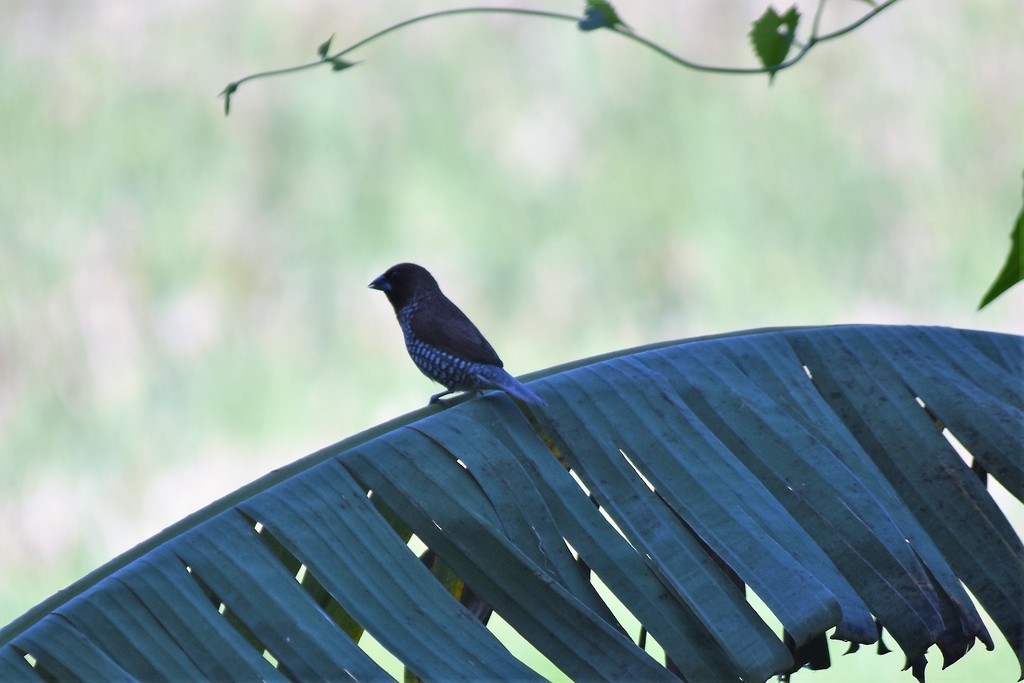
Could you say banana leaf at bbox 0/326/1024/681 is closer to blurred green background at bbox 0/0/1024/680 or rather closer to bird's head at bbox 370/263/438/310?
bird's head at bbox 370/263/438/310

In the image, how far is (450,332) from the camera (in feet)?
13.2

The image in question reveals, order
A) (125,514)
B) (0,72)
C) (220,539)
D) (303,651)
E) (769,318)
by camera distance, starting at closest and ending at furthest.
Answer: (303,651) < (220,539) < (125,514) < (769,318) < (0,72)

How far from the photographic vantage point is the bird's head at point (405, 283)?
14.9ft

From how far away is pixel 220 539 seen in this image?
2432 mm

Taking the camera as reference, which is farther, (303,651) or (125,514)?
(125,514)

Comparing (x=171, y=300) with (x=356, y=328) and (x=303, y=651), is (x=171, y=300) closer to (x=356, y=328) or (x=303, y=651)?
(x=356, y=328)

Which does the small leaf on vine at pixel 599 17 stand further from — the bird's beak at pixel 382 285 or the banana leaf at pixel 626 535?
the bird's beak at pixel 382 285

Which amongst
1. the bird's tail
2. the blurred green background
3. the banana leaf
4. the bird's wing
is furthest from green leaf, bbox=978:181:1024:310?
the blurred green background

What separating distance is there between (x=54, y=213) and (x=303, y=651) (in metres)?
7.80

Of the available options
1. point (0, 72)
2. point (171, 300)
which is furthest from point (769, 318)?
point (0, 72)

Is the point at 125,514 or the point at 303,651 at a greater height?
the point at 303,651

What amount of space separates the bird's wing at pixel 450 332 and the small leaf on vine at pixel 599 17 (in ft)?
6.09

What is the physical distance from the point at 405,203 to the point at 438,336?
565cm

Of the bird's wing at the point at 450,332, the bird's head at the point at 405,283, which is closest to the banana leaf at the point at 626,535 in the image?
the bird's wing at the point at 450,332
